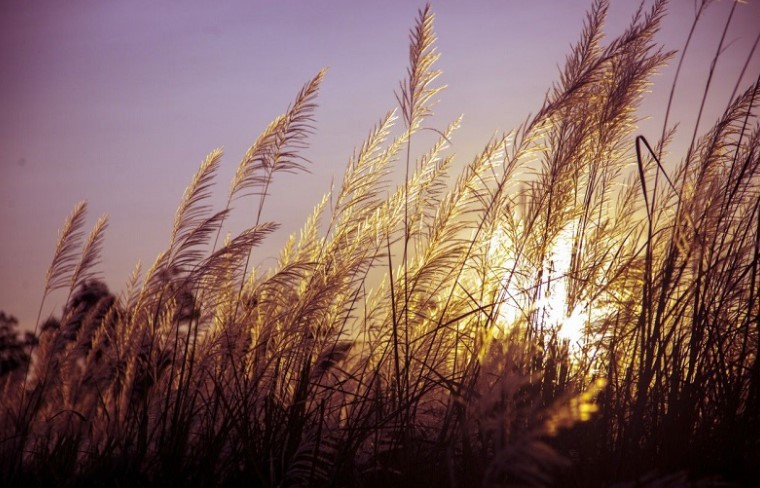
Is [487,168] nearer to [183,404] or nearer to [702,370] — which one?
[702,370]

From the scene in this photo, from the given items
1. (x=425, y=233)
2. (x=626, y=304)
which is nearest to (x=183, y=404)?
(x=425, y=233)

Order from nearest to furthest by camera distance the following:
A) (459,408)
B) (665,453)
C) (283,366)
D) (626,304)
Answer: (665,453), (459,408), (626,304), (283,366)

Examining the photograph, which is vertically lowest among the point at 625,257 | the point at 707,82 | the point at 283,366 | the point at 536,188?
the point at 283,366

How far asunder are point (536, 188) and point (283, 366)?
136cm

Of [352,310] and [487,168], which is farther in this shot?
[352,310]

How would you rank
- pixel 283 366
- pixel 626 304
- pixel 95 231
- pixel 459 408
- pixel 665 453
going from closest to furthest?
pixel 665 453
pixel 459 408
pixel 626 304
pixel 283 366
pixel 95 231

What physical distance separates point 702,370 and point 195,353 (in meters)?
2.07

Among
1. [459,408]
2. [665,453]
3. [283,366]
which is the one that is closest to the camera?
[665,453]

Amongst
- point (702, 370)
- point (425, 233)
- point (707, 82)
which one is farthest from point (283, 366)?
point (707, 82)

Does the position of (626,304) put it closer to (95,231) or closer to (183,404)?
(183,404)

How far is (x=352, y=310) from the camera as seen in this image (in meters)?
3.32

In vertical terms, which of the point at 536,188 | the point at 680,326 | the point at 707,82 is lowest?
the point at 680,326

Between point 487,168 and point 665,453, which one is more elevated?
point 487,168

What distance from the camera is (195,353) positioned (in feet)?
10.3
